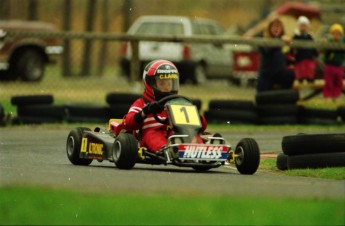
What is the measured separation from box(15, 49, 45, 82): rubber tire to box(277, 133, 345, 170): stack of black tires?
43.9ft

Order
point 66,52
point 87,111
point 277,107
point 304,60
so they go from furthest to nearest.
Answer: point 66,52 → point 304,60 → point 277,107 → point 87,111

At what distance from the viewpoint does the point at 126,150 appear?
12086 millimetres

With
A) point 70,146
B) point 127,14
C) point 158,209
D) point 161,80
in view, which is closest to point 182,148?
point 161,80

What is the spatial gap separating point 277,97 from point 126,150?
26.2 feet

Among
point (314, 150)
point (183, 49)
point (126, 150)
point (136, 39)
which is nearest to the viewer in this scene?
point (126, 150)

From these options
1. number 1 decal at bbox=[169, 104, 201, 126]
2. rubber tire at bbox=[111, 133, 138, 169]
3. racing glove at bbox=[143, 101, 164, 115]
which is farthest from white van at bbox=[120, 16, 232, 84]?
rubber tire at bbox=[111, 133, 138, 169]

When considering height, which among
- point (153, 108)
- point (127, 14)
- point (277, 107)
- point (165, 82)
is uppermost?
point (127, 14)

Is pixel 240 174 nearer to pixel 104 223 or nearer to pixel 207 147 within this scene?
pixel 207 147

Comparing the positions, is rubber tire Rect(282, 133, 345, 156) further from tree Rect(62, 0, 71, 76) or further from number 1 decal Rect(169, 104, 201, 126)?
tree Rect(62, 0, 71, 76)

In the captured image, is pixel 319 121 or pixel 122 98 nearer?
pixel 122 98

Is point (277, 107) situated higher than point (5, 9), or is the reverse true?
point (5, 9)

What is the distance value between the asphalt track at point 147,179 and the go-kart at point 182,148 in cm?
13

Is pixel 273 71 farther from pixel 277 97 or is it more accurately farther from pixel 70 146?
pixel 70 146

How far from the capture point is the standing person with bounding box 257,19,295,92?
20.9m
